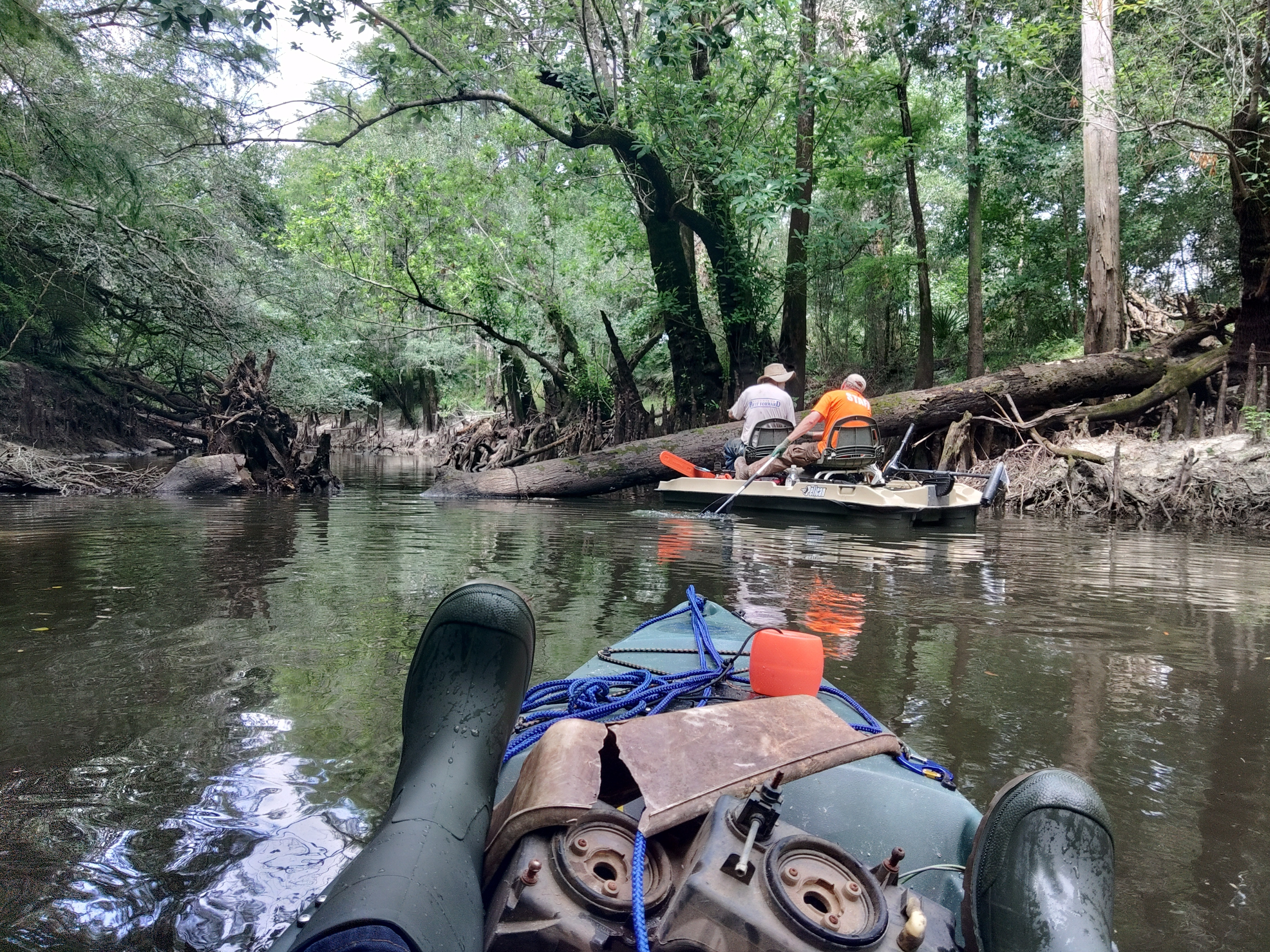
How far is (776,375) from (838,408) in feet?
5.23

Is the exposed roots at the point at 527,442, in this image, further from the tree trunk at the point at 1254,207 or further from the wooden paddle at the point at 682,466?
the tree trunk at the point at 1254,207

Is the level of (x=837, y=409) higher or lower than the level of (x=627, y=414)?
lower

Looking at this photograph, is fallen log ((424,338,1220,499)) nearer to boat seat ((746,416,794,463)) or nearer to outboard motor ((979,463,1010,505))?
boat seat ((746,416,794,463))

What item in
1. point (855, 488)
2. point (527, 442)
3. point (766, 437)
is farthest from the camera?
point (527, 442)

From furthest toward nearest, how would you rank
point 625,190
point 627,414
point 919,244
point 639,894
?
point 919,244, point 627,414, point 625,190, point 639,894

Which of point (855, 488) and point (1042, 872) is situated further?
point (855, 488)

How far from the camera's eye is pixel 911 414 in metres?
13.2

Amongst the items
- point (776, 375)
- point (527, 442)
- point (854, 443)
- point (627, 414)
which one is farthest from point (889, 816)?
point (527, 442)

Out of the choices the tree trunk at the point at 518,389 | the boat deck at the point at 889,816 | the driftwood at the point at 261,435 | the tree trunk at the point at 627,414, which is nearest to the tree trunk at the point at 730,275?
the tree trunk at the point at 627,414

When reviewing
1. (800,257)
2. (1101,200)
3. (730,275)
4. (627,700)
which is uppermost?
(1101,200)

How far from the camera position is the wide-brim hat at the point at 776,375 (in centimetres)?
1193

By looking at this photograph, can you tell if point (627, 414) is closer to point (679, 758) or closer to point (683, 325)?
point (683, 325)

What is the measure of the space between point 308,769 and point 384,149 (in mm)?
24611

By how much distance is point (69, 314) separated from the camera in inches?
596
